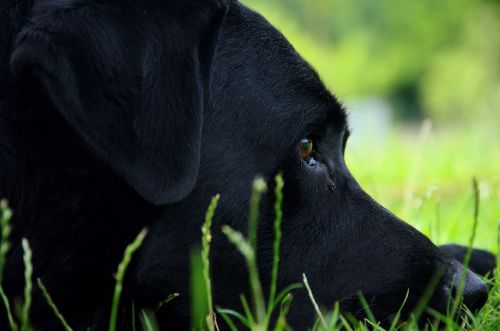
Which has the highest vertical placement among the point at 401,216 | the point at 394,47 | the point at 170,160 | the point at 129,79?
the point at 129,79

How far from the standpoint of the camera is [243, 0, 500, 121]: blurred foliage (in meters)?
35.4

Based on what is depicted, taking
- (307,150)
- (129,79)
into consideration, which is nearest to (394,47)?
(307,150)

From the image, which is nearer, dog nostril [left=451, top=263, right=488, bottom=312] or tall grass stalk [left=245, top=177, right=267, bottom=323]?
tall grass stalk [left=245, top=177, right=267, bottom=323]

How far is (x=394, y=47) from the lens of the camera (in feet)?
140

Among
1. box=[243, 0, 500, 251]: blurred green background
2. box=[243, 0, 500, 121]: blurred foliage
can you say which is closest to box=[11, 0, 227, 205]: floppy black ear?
box=[243, 0, 500, 251]: blurred green background

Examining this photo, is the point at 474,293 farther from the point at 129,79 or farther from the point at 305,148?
the point at 129,79

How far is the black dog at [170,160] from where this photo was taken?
1.81 meters

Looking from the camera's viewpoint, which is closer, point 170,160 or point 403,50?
point 170,160

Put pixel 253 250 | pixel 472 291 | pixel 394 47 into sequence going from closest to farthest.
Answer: pixel 253 250 → pixel 472 291 → pixel 394 47

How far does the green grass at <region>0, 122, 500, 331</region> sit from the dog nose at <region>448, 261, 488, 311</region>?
0.11 ft

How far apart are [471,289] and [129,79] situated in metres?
1.15

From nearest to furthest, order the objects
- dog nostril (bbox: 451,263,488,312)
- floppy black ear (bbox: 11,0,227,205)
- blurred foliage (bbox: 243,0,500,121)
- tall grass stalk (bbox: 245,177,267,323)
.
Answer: tall grass stalk (bbox: 245,177,267,323), floppy black ear (bbox: 11,0,227,205), dog nostril (bbox: 451,263,488,312), blurred foliage (bbox: 243,0,500,121)

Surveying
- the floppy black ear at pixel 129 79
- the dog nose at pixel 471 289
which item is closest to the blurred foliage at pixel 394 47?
the dog nose at pixel 471 289

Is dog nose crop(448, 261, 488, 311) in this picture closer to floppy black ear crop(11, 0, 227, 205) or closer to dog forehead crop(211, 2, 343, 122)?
dog forehead crop(211, 2, 343, 122)
